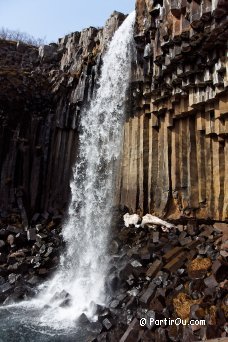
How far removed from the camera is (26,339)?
8.23 metres

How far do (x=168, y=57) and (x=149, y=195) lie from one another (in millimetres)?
4298

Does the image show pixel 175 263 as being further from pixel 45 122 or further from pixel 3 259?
pixel 45 122

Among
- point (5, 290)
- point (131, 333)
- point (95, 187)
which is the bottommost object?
point (5, 290)

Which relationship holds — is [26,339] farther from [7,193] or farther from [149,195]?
[7,193]

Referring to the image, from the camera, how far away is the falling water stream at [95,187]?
36.3 feet

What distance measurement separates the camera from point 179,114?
10.9 metres

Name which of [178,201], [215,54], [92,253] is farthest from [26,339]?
[215,54]

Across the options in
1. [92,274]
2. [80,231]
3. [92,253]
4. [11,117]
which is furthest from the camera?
[11,117]

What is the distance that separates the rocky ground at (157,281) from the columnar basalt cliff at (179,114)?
933 mm

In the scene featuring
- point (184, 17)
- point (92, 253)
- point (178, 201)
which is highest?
point (184, 17)

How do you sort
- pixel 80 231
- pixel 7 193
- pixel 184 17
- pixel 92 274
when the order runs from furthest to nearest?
1. pixel 7 193
2. pixel 80 231
3. pixel 92 274
4. pixel 184 17

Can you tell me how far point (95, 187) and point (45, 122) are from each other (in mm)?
5062

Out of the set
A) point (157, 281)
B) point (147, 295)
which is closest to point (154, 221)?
point (157, 281)

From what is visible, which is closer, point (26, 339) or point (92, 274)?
point (26, 339)
